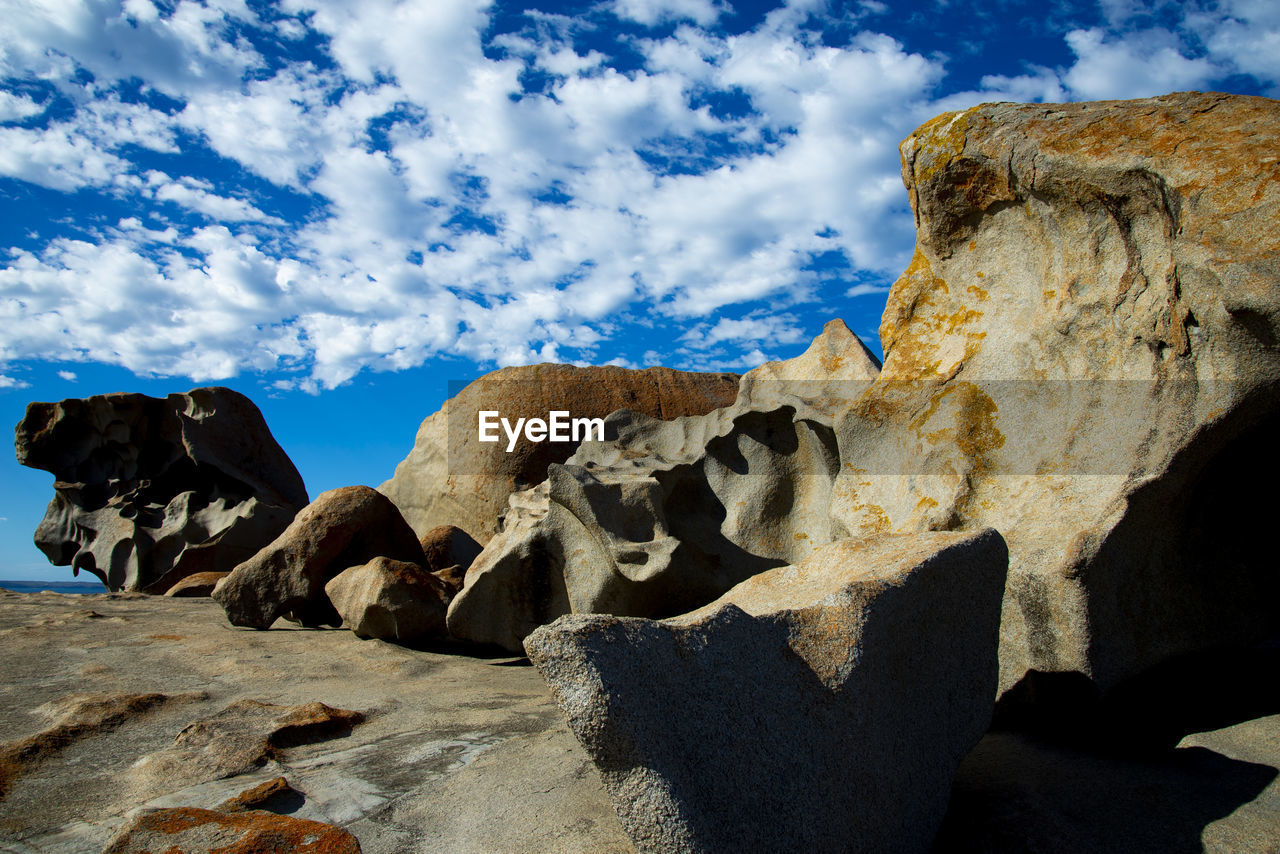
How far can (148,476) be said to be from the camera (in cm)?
938

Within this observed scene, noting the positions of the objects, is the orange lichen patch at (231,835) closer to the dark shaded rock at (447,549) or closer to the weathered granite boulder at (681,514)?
the weathered granite boulder at (681,514)

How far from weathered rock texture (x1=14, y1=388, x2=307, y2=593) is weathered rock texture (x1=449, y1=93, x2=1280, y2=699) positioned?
5.79 metres

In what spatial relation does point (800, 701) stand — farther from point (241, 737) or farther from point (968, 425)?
point (968, 425)

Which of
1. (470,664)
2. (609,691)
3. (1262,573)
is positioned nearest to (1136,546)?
(1262,573)

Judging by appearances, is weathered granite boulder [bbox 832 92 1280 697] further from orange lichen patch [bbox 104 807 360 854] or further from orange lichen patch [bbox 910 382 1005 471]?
orange lichen patch [bbox 104 807 360 854]

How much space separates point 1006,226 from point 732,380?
4.50m

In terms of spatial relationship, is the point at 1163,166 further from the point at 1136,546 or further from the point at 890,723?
the point at 890,723

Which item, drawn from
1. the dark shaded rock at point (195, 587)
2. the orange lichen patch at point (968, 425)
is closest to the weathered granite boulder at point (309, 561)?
the dark shaded rock at point (195, 587)

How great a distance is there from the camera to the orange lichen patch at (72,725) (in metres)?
2.19

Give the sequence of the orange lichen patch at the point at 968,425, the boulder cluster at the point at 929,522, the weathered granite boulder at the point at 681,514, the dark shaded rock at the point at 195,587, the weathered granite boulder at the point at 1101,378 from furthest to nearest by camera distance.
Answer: the dark shaded rock at the point at 195,587
the weathered granite boulder at the point at 681,514
the orange lichen patch at the point at 968,425
the weathered granite boulder at the point at 1101,378
the boulder cluster at the point at 929,522

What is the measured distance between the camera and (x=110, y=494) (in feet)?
30.8

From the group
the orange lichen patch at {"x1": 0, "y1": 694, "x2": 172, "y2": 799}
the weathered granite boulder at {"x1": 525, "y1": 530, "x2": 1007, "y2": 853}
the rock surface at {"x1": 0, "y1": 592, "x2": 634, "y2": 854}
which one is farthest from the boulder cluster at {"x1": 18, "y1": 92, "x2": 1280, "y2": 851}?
the orange lichen patch at {"x1": 0, "y1": 694, "x2": 172, "y2": 799}

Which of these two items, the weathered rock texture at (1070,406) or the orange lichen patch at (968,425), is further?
the orange lichen patch at (968,425)

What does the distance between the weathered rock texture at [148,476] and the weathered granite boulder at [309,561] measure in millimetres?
3757
